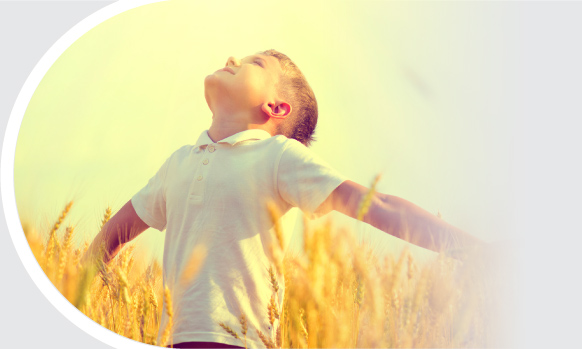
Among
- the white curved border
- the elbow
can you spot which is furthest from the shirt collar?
the white curved border

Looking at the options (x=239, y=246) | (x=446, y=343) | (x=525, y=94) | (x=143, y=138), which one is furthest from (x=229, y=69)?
(x=446, y=343)

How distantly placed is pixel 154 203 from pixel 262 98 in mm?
371

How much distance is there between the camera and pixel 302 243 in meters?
1.18

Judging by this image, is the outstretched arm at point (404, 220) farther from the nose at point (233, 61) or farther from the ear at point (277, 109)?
the nose at point (233, 61)

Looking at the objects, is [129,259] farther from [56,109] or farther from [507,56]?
[507,56]

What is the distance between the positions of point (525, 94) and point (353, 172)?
16.4 inches

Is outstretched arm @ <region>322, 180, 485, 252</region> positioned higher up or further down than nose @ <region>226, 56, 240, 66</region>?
further down

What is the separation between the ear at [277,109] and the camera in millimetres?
1259

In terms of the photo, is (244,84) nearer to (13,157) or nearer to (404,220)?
(404,220)

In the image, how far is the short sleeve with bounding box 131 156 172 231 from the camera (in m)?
1.31

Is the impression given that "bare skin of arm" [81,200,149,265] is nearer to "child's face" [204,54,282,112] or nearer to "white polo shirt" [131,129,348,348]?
"white polo shirt" [131,129,348,348]

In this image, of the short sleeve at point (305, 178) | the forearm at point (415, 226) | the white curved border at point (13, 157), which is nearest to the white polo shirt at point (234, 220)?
the short sleeve at point (305, 178)

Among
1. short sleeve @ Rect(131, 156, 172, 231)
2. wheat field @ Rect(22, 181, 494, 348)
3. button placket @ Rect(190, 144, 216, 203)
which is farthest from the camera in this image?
short sleeve @ Rect(131, 156, 172, 231)

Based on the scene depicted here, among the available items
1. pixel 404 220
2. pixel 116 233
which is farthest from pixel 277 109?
pixel 116 233
